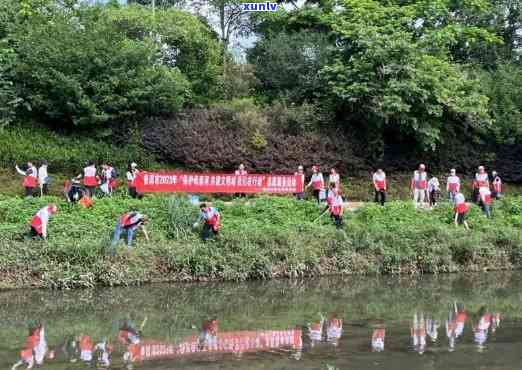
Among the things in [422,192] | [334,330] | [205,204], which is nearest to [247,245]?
[205,204]

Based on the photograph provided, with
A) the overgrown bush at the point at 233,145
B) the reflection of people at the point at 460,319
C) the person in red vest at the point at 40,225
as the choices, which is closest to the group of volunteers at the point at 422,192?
the overgrown bush at the point at 233,145

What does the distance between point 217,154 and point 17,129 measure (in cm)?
705

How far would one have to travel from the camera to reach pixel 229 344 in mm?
13469

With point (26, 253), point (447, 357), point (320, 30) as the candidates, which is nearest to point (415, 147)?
point (320, 30)

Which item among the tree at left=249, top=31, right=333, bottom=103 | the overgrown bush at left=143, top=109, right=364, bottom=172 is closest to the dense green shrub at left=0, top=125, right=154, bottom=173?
the overgrown bush at left=143, top=109, right=364, bottom=172

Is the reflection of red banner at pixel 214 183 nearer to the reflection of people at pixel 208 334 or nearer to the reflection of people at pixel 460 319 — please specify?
the reflection of people at pixel 460 319

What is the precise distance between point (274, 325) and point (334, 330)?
1.20 metres

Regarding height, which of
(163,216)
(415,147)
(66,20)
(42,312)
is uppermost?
(66,20)

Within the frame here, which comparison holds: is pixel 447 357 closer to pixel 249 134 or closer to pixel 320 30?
pixel 249 134

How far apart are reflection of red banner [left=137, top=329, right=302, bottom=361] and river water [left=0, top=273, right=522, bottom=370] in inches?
0.7

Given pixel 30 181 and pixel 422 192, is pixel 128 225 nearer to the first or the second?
pixel 30 181

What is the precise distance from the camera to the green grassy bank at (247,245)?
18.9 m

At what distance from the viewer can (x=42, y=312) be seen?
53.1 ft

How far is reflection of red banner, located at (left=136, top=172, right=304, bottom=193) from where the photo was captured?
2475cm
